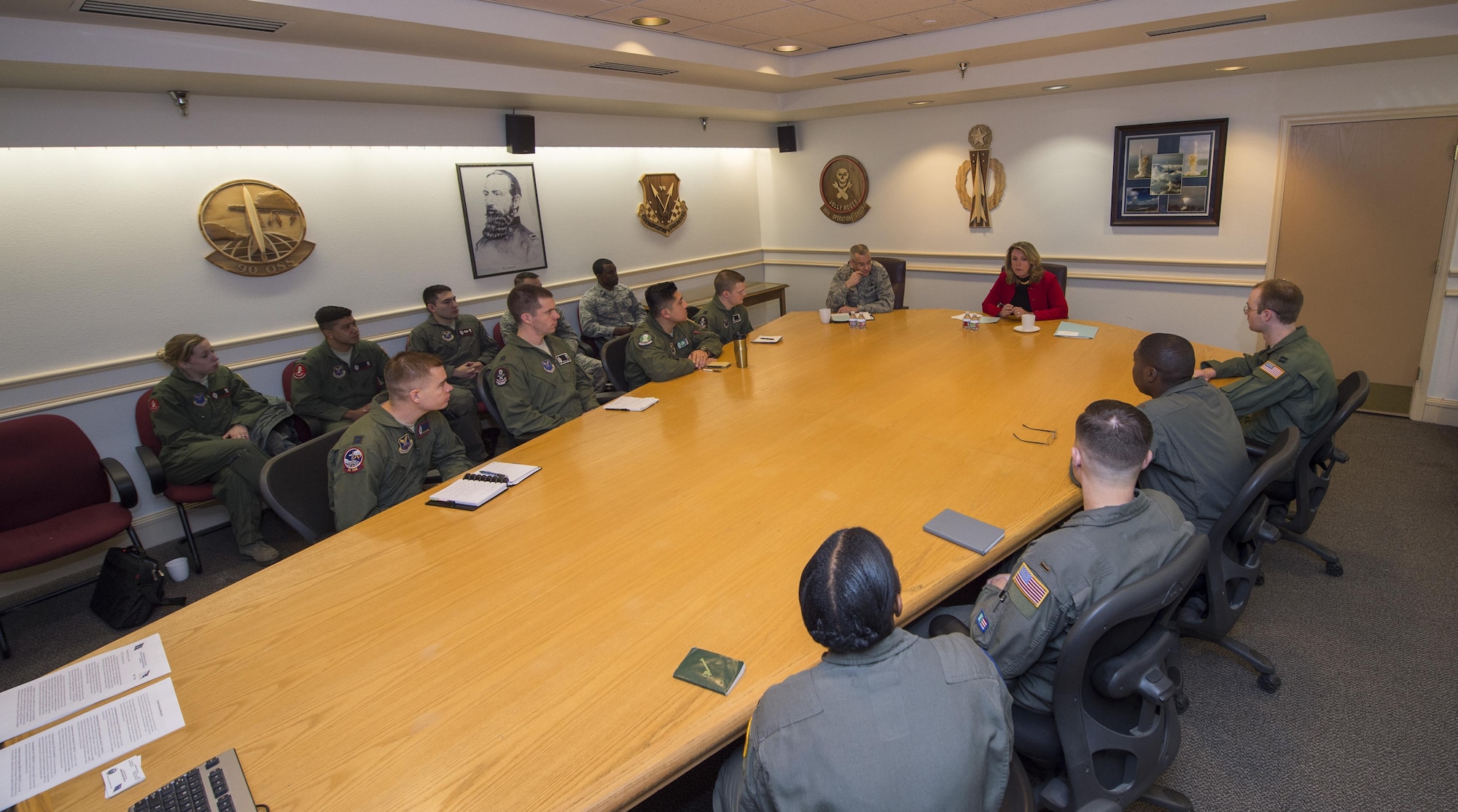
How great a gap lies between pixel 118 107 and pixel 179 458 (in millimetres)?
1929

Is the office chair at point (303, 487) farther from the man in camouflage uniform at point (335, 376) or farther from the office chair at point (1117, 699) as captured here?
the office chair at point (1117, 699)

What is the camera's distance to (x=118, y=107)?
387 centimetres

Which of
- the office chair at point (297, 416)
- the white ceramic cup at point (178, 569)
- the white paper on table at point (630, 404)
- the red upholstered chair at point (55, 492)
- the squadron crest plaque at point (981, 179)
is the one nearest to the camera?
the red upholstered chair at point (55, 492)

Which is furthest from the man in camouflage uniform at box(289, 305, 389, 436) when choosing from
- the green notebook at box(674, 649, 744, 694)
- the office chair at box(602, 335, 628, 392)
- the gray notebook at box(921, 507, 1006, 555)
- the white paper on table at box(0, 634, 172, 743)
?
the gray notebook at box(921, 507, 1006, 555)

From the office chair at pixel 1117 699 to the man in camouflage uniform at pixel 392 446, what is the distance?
7.59ft

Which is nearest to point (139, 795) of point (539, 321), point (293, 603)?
point (293, 603)

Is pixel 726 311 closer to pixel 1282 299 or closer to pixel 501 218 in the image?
pixel 501 218

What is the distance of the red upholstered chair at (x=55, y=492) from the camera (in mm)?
Result: 3434

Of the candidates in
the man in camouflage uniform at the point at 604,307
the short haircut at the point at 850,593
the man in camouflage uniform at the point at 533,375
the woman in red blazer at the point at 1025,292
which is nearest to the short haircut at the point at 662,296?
the man in camouflage uniform at the point at 533,375

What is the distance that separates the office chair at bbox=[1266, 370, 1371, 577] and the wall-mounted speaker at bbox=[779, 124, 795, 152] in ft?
19.1

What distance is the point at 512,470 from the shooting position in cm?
Result: 283

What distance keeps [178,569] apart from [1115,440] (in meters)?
4.50

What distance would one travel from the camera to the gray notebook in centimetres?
205

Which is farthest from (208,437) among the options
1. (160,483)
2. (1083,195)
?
(1083,195)
